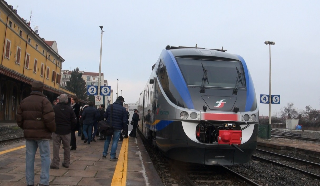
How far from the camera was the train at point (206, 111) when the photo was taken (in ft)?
20.3

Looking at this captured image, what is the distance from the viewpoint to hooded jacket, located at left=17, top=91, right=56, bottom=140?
180 inches

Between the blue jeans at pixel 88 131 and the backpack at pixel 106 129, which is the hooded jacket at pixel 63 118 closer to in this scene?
the backpack at pixel 106 129

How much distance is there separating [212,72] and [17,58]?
83.8 feet

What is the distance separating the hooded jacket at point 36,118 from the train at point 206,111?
2640 mm

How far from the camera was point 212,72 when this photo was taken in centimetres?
722

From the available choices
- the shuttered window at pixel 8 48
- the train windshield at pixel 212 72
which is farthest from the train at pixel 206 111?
the shuttered window at pixel 8 48

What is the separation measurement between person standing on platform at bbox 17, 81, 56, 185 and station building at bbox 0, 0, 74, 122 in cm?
1461

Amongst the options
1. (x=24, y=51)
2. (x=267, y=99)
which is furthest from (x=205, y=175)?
(x=24, y=51)

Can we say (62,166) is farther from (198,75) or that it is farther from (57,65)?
(57,65)

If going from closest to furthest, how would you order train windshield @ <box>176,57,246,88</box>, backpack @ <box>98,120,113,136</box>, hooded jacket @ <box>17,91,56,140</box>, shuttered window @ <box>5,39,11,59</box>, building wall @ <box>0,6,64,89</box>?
hooded jacket @ <box>17,91,56,140</box> → train windshield @ <box>176,57,246,88</box> → backpack @ <box>98,120,113,136</box> → building wall @ <box>0,6,64,89</box> → shuttered window @ <box>5,39,11,59</box>

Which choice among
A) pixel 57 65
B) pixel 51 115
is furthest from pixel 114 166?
pixel 57 65

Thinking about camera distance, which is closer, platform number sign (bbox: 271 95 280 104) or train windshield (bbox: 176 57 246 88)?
train windshield (bbox: 176 57 246 88)

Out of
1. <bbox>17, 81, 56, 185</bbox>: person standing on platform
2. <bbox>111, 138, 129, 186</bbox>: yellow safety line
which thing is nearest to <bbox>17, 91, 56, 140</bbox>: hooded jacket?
<bbox>17, 81, 56, 185</bbox>: person standing on platform

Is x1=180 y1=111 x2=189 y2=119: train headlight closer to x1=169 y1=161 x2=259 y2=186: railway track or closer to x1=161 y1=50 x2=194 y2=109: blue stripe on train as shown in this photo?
x1=161 y1=50 x2=194 y2=109: blue stripe on train
